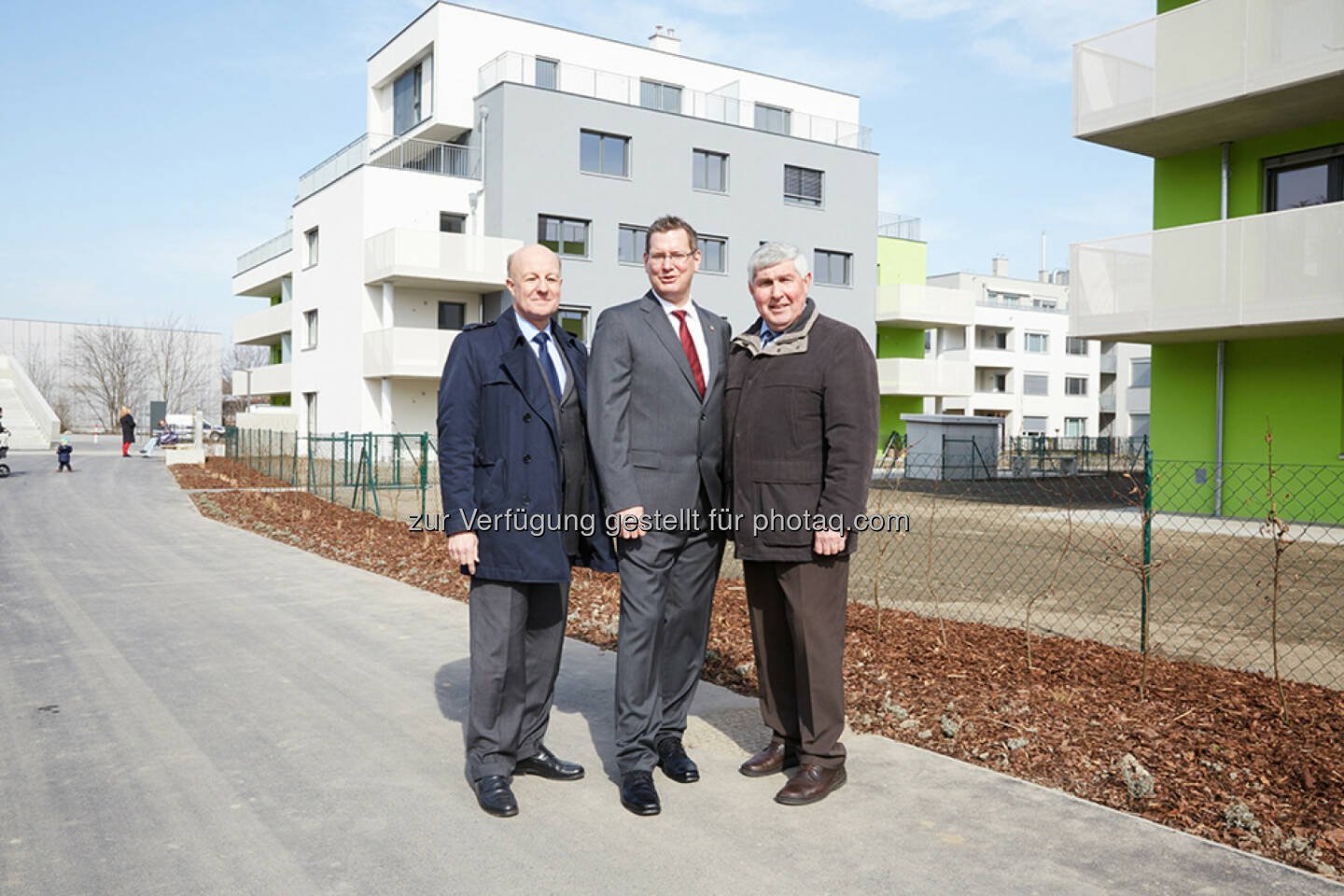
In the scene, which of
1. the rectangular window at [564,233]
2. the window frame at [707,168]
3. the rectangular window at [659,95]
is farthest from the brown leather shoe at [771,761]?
the rectangular window at [659,95]

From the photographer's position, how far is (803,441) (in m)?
4.10

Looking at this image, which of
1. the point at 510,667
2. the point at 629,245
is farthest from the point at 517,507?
the point at 629,245

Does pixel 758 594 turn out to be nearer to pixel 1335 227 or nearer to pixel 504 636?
pixel 504 636

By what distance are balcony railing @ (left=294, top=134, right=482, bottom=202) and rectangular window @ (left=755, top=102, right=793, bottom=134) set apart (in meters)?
13.0

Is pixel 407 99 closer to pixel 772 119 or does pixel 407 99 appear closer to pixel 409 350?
pixel 409 350

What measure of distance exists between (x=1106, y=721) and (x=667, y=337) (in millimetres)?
2726

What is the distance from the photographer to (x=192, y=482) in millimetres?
23781

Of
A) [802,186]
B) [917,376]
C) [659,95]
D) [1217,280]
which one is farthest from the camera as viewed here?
[917,376]

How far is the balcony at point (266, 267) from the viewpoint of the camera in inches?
1726

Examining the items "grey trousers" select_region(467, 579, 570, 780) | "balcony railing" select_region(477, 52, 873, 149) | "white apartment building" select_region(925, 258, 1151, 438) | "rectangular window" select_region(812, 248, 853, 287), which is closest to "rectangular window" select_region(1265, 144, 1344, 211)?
"grey trousers" select_region(467, 579, 570, 780)

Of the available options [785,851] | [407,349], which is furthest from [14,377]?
[785,851]

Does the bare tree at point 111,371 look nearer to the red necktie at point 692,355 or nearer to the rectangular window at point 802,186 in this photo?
the rectangular window at point 802,186

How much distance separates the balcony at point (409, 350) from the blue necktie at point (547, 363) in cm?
2901

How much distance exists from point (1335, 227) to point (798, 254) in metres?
13.1
